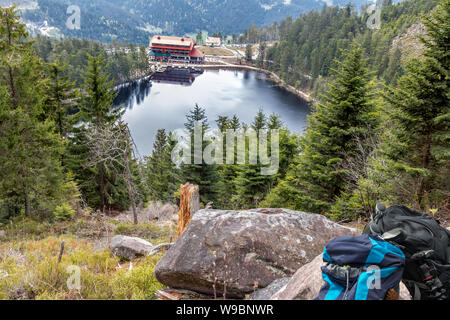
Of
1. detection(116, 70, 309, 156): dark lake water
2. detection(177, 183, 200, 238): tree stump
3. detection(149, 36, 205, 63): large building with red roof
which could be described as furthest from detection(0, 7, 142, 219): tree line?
detection(149, 36, 205, 63): large building with red roof

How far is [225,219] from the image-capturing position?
4.44 m

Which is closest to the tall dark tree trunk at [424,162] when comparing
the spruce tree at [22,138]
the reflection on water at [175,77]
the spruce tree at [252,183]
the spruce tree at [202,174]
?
the spruce tree at [252,183]

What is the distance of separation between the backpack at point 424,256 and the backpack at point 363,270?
0.19 m

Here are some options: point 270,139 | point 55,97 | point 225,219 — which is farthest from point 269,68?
point 225,219

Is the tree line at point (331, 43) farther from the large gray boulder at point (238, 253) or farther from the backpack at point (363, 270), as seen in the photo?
the backpack at point (363, 270)

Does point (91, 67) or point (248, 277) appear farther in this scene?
point (91, 67)

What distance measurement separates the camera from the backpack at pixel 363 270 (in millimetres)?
2322

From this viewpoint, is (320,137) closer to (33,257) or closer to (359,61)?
(359,61)

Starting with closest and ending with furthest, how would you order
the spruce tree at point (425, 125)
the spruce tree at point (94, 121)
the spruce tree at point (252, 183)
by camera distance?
the spruce tree at point (425, 125) → the spruce tree at point (94, 121) → the spruce tree at point (252, 183)

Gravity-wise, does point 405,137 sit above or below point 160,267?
above

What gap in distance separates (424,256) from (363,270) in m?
0.71
